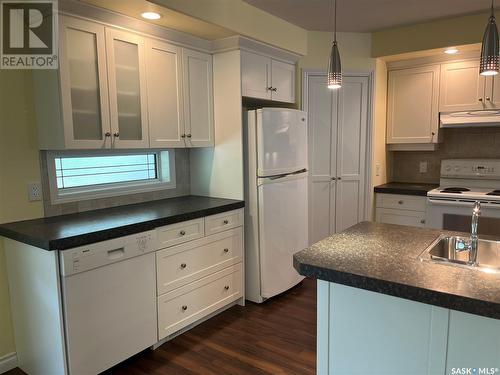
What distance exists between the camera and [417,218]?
3768 millimetres

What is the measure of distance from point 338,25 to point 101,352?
3.37 m

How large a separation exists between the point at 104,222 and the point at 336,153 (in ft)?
8.38

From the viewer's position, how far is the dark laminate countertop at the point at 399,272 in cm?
122

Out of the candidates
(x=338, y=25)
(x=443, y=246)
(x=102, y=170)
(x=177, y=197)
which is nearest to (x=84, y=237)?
(x=102, y=170)

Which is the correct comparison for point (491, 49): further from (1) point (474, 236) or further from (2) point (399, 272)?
(2) point (399, 272)

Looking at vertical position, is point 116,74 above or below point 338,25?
below

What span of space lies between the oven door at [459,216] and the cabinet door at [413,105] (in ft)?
2.47

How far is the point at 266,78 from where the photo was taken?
10.7ft

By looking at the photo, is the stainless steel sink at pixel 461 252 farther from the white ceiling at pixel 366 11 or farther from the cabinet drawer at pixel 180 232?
the white ceiling at pixel 366 11

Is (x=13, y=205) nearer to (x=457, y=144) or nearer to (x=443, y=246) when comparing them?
(x=443, y=246)

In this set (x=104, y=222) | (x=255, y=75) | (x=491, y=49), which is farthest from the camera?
(x=255, y=75)

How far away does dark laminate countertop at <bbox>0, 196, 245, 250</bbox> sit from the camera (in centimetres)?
192

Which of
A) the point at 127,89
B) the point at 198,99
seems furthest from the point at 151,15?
the point at 198,99

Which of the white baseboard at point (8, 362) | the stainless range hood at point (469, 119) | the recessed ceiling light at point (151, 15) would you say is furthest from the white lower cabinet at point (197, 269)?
the stainless range hood at point (469, 119)
